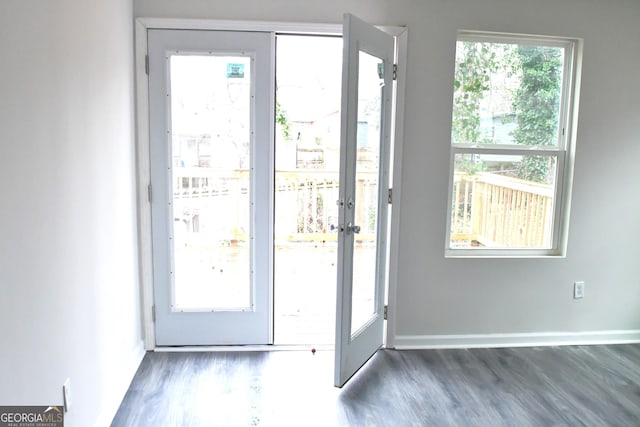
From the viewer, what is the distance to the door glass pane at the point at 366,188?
2.74m

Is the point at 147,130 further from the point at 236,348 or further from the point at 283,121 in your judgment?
→ the point at 283,121

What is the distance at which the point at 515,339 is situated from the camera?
132 inches

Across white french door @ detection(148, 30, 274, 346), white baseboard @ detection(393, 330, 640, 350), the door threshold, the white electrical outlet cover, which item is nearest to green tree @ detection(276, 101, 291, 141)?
white french door @ detection(148, 30, 274, 346)

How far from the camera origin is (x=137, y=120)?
2953mm

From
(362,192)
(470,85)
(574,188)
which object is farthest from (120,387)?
(574,188)

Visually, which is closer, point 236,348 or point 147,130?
point 147,130

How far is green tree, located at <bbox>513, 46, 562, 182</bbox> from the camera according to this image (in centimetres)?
325

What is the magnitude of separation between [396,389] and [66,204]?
1.94 meters

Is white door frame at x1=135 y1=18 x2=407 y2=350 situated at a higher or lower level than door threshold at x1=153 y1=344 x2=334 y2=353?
higher

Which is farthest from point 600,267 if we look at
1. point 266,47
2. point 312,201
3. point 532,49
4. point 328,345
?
point 312,201

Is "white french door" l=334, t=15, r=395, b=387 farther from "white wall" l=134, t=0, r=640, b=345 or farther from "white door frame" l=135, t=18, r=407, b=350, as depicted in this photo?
"white wall" l=134, t=0, r=640, b=345

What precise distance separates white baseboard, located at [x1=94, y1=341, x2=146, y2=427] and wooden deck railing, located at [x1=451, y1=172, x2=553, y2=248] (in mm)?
2144

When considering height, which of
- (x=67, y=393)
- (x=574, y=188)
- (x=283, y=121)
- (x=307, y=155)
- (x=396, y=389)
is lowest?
(x=396, y=389)

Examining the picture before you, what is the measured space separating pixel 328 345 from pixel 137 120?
1879mm
